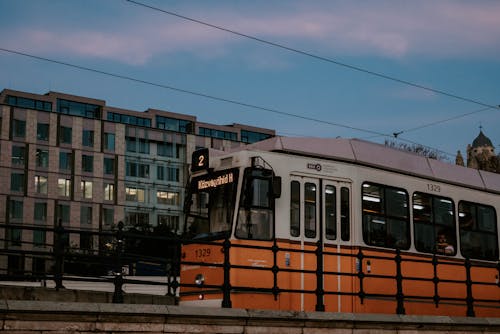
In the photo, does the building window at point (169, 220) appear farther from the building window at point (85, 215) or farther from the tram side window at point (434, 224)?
the tram side window at point (434, 224)

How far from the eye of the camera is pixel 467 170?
1820cm

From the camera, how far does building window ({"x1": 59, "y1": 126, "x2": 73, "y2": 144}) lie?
7044 centimetres

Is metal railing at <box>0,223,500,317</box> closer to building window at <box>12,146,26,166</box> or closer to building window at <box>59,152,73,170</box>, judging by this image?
building window at <box>12,146,26,166</box>

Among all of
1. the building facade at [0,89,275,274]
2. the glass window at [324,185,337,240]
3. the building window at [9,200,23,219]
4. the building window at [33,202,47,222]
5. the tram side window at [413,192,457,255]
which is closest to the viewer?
the glass window at [324,185,337,240]

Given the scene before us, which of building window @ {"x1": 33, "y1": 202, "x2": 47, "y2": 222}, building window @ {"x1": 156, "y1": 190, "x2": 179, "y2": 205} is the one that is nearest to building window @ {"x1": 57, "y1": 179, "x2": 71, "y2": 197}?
building window @ {"x1": 33, "y1": 202, "x2": 47, "y2": 222}

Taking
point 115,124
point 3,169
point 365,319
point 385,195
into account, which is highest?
point 115,124

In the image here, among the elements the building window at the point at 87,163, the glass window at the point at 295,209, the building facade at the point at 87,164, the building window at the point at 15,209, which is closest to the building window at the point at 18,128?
the building facade at the point at 87,164

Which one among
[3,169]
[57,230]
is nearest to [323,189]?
[57,230]

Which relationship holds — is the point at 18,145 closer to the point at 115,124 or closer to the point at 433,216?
the point at 115,124

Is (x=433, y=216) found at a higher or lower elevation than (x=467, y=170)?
lower

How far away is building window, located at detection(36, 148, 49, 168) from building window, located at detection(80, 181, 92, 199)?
12.6 feet

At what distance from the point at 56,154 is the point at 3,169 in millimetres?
5132

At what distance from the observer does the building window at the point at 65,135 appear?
231ft

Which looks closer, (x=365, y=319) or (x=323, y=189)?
(x=365, y=319)
